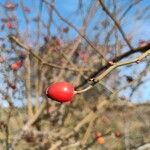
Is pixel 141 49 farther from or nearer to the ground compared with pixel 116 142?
nearer to the ground

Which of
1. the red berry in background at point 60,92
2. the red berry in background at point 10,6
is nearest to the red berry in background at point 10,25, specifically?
the red berry in background at point 10,6

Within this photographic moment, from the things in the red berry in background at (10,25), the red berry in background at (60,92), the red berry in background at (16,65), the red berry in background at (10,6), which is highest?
the red berry in background at (10,6)

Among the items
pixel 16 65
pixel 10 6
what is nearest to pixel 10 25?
pixel 10 6

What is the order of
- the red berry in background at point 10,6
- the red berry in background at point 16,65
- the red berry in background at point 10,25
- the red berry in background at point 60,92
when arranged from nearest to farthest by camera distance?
1. the red berry in background at point 60,92
2. the red berry in background at point 16,65
3. the red berry in background at point 10,25
4. the red berry in background at point 10,6

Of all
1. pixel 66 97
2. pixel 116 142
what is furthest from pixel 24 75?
pixel 66 97

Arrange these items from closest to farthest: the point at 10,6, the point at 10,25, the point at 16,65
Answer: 1. the point at 16,65
2. the point at 10,25
3. the point at 10,6

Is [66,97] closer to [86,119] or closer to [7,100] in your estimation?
[7,100]

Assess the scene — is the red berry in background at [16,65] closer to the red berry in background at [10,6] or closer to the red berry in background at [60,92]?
the red berry in background at [10,6]

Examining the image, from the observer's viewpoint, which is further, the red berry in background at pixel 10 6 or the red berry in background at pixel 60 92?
the red berry in background at pixel 10 6

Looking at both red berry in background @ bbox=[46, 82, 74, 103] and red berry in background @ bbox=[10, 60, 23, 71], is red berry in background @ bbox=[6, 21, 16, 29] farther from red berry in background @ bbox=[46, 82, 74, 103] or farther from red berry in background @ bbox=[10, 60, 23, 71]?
red berry in background @ bbox=[46, 82, 74, 103]

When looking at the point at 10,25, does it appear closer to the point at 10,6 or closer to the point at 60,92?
the point at 10,6

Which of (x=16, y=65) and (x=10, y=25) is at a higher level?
(x=10, y=25)
